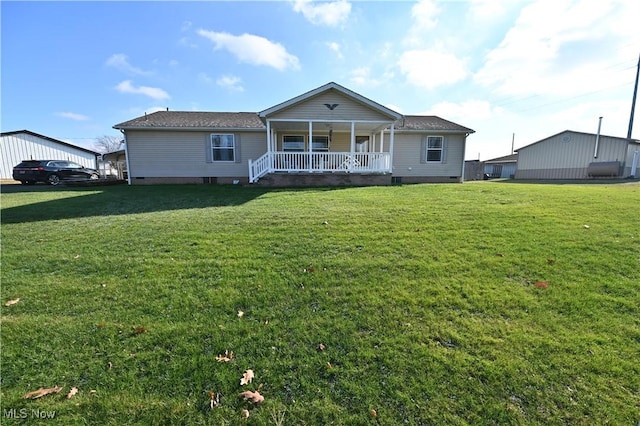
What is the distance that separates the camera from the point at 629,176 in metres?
22.6

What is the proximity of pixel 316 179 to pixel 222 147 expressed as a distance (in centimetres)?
572

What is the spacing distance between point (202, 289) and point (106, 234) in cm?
324

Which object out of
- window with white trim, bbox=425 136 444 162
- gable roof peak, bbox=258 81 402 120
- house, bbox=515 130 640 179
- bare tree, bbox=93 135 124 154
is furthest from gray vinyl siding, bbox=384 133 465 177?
bare tree, bbox=93 135 124 154

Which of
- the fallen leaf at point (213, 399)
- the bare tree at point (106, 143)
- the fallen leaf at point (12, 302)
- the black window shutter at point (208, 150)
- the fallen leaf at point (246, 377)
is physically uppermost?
the bare tree at point (106, 143)

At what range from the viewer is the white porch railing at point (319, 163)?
1308 cm

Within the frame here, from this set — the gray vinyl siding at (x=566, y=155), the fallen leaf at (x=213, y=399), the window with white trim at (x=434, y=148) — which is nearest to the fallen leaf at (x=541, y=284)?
the fallen leaf at (x=213, y=399)

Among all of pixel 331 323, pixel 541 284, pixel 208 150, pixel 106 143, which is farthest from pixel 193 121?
pixel 106 143

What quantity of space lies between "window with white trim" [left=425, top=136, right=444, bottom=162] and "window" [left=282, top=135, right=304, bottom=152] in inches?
271

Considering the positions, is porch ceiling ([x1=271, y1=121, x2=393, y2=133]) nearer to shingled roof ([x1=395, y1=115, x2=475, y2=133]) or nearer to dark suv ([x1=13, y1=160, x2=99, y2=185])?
shingled roof ([x1=395, y1=115, x2=475, y2=133])

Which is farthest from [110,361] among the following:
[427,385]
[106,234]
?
[106,234]

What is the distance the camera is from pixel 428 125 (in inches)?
628

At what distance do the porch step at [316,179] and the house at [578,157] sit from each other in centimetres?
2206

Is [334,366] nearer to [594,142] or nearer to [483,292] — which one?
[483,292]

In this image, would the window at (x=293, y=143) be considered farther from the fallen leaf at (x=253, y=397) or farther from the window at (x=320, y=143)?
the fallen leaf at (x=253, y=397)
